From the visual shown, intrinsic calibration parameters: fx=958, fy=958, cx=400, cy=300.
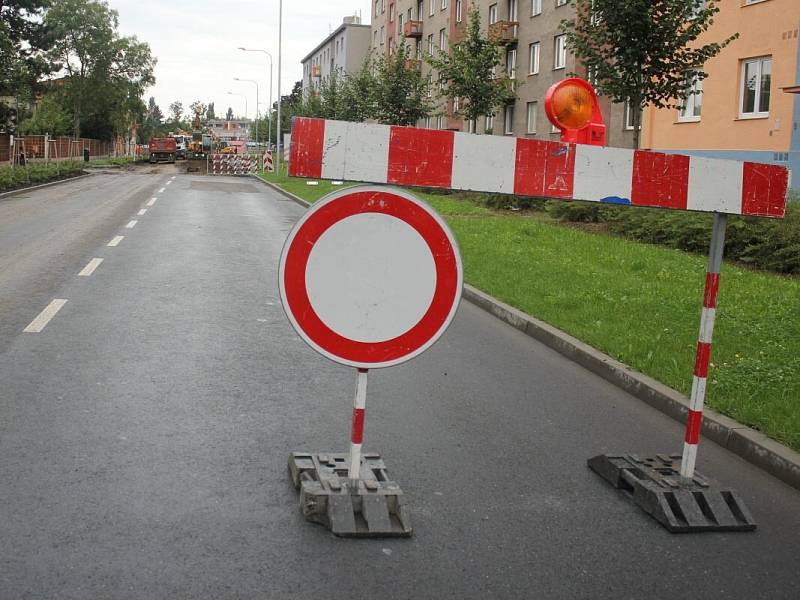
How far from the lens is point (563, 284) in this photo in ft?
38.5

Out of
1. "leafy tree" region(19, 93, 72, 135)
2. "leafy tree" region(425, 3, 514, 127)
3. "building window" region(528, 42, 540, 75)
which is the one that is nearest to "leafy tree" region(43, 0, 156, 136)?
"leafy tree" region(19, 93, 72, 135)

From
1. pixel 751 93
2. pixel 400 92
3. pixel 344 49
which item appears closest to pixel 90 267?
pixel 751 93

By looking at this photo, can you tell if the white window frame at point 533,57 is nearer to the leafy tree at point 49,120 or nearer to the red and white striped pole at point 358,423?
the red and white striped pole at point 358,423

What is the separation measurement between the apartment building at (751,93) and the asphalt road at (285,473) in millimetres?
19779

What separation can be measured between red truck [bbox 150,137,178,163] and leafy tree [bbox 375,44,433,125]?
4127cm

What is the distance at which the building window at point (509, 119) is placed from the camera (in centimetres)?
4850

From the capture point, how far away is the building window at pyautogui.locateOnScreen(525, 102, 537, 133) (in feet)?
151

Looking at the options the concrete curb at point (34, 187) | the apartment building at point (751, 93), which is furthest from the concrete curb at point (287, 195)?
the apartment building at point (751, 93)

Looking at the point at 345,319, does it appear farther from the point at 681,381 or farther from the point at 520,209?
the point at 520,209

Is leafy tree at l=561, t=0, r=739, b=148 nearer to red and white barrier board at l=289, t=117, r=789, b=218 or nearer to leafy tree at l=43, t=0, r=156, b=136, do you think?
red and white barrier board at l=289, t=117, r=789, b=218

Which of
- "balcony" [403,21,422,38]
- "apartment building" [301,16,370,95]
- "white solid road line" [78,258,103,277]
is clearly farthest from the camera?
"apartment building" [301,16,370,95]

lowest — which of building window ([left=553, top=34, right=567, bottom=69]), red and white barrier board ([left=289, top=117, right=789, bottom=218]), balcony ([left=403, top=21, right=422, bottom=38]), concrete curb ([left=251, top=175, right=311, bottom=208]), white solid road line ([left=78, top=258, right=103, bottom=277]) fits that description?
white solid road line ([left=78, top=258, right=103, bottom=277])

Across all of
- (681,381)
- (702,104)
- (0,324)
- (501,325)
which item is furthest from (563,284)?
(702,104)

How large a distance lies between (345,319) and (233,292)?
7.33 metres
